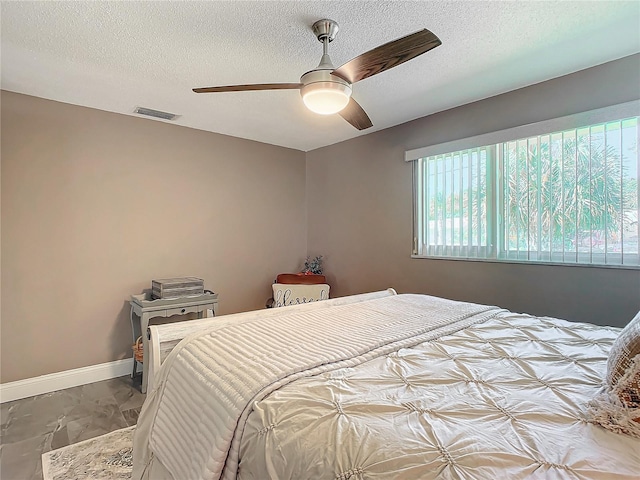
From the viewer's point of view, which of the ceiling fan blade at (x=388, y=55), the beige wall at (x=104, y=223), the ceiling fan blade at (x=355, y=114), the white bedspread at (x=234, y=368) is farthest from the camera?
the beige wall at (x=104, y=223)

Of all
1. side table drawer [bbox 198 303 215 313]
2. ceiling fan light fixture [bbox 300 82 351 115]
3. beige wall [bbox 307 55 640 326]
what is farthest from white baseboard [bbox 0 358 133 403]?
ceiling fan light fixture [bbox 300 82 351 115]

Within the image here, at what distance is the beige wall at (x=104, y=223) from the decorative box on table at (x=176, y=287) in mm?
239

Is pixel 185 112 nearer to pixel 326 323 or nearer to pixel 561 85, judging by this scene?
pixel 326 323

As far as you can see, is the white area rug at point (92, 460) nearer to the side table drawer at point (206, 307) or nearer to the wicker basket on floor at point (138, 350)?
the wicker basket on floor at point (138, 350)

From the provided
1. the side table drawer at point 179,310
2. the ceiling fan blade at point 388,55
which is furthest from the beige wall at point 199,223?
the ceiling fan blade at point 388,55

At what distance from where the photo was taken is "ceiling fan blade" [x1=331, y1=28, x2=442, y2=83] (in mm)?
1410

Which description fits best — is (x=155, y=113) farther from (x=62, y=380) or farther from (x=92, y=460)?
(x=92, y=460)

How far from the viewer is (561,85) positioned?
246cm

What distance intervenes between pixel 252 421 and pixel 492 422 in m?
0.64

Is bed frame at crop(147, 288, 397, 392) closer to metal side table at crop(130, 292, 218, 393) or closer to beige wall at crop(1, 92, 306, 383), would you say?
metal side table at crop(130, 292, 218, 393)

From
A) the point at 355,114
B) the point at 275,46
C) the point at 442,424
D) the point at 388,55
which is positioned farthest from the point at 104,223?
the point at 442,424

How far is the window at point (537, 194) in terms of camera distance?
2225 mm

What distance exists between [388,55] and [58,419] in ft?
9.88

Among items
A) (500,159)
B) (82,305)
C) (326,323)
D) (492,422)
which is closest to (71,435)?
(82,305)
